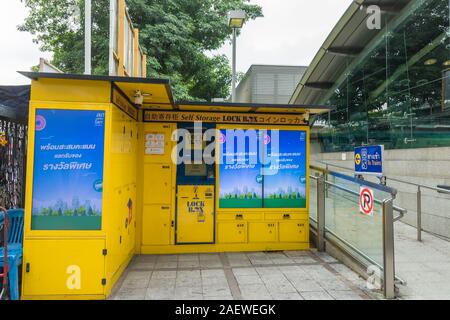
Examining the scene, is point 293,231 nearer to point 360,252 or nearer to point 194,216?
point 360,252

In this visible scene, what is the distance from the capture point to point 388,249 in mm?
3838

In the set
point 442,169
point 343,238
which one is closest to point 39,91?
point 343,238

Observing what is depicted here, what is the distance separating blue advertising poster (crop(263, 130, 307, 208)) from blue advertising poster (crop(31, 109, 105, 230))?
2891 mm

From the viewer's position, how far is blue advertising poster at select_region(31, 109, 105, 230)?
3791 mm

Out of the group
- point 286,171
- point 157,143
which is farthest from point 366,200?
point 157,143

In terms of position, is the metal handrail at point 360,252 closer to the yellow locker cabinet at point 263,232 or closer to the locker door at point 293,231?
the locker door at point 293,231

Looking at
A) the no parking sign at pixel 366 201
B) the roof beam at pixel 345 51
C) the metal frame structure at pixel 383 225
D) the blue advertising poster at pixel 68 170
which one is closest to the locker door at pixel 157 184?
the blue advertising poster at pixel 68 170

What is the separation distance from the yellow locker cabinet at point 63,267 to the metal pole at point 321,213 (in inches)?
140

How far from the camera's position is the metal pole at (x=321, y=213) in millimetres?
5773

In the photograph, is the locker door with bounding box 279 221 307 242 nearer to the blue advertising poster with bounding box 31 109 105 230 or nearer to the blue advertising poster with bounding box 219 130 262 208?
the blue advertising poster with bounding box 219 130 262 208

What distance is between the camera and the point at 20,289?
380 cm

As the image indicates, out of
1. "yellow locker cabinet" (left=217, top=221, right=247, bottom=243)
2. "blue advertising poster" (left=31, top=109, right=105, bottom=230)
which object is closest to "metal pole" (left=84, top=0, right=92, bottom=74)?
"blue advertising poster" (left=31, top=109, right=105, bottom=230)

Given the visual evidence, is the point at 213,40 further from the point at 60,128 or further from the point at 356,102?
the point at 60,128

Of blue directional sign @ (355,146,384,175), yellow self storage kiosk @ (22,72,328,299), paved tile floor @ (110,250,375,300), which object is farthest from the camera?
yellow self storage kiosk @ (22,72,328,299)
